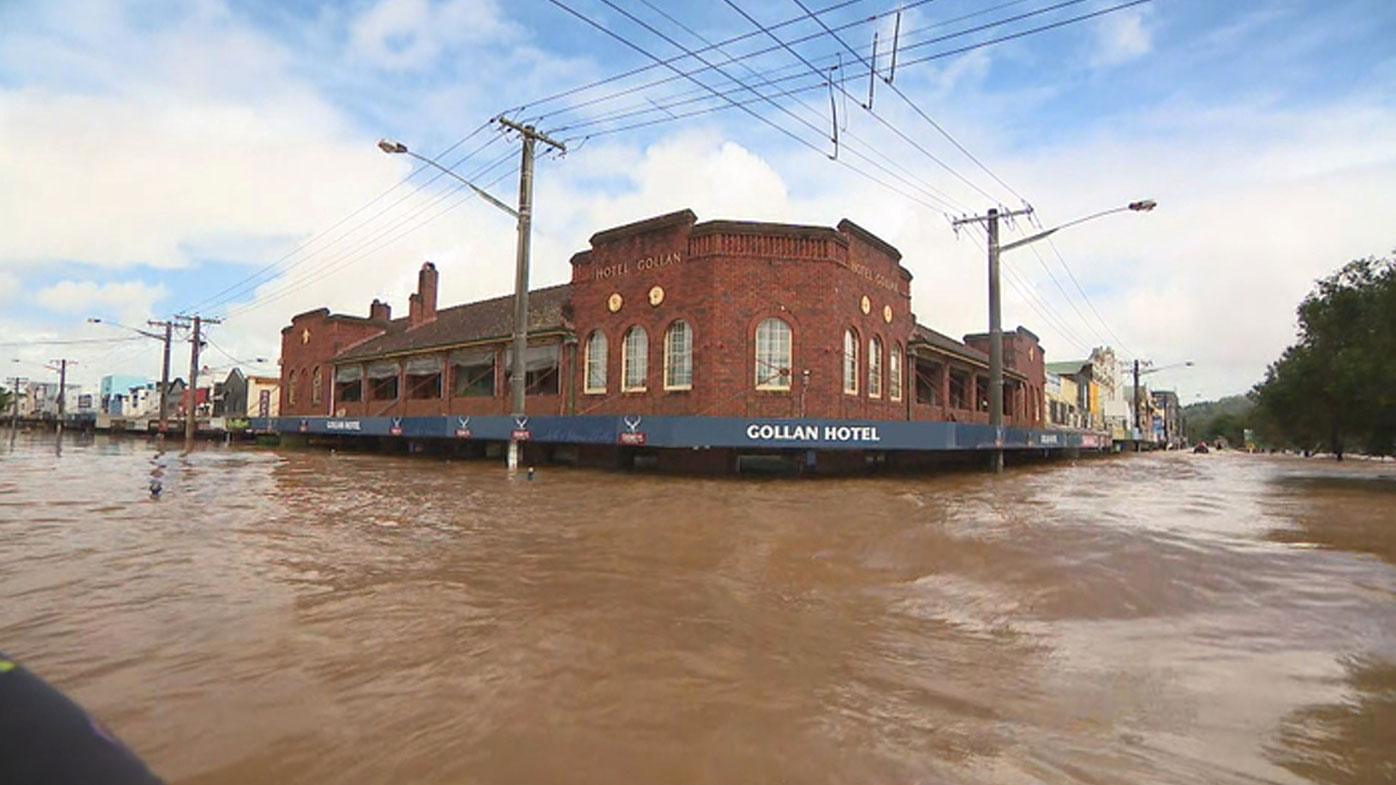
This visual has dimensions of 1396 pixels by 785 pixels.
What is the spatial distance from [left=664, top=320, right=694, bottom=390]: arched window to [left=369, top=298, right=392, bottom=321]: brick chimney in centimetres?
2956

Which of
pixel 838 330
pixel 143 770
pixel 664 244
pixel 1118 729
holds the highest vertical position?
pixel 664 244

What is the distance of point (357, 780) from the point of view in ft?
11.1

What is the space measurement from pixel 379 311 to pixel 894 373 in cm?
3456

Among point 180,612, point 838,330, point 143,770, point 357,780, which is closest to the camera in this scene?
point 143,770

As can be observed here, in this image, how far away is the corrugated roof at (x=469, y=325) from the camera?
28078mm

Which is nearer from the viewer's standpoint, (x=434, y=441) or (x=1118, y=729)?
(x=1118, y=729)

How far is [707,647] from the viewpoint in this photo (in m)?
5.36

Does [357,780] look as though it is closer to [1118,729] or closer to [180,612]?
[180,612]

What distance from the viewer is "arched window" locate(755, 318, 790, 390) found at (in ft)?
69.5

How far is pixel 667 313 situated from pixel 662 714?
61.1 ft

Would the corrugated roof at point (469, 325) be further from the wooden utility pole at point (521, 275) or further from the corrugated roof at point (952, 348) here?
the corrugated roof at point (952, 348)

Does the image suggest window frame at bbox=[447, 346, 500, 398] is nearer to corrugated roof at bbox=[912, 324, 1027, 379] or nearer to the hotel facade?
the hotel facade

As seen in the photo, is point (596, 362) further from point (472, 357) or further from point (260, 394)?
point (260, 394)

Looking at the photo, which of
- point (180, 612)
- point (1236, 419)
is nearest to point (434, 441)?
point (180, 612)
